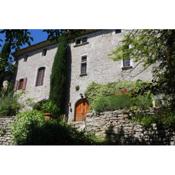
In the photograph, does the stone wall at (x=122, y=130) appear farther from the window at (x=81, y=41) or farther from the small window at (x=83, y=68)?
the window at (x=81, y=41)

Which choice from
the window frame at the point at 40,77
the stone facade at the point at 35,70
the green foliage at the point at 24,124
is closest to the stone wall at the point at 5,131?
the green foliage at the point at 24,124

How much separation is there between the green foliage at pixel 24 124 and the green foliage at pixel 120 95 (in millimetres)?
1650

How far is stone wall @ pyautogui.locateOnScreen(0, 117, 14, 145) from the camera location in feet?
21.5

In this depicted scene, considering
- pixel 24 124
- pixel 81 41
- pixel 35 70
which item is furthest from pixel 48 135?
pixel 35 70

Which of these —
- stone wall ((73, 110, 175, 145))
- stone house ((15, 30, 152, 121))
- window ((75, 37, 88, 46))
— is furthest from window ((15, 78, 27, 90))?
stone wall ((73, 110, 175, 145))

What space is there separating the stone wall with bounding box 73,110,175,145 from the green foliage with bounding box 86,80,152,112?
0.38 metres

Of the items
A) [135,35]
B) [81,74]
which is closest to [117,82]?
[81,74]

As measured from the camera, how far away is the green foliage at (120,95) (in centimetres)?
574

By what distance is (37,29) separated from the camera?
17.5 ft

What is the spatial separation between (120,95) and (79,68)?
3.98m

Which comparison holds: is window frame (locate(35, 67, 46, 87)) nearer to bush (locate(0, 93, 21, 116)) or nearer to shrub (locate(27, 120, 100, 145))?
bush (locate(0, 93, 21, 116))

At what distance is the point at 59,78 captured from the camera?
11.1 meters
